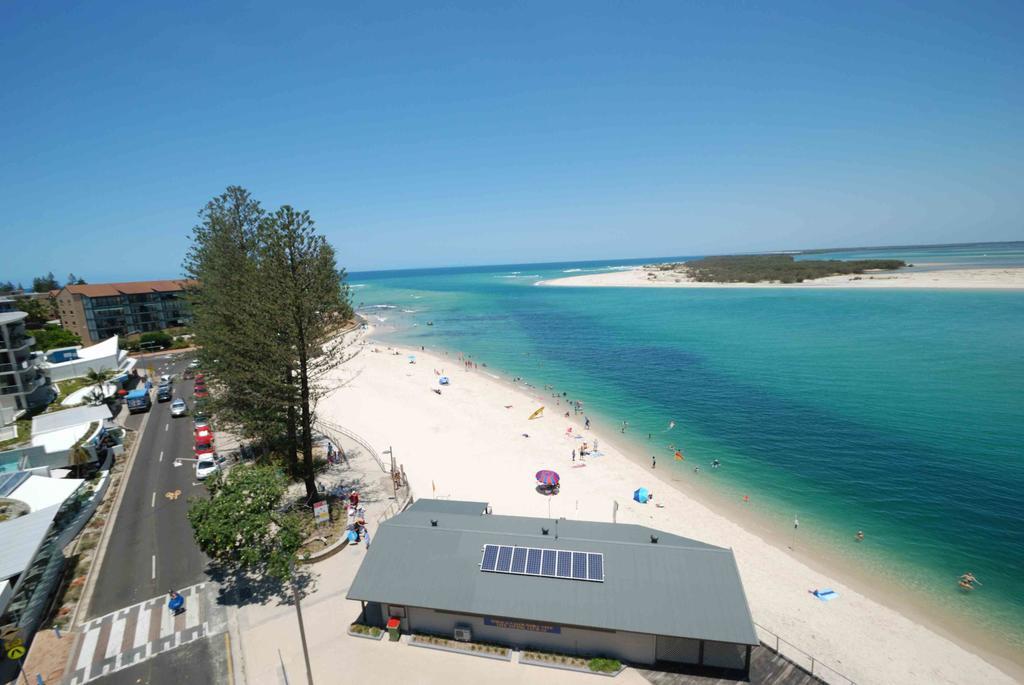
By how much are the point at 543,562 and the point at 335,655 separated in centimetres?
895

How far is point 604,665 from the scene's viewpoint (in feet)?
56.2

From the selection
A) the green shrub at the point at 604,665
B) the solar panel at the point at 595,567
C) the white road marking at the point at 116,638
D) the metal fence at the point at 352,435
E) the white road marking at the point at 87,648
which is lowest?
the green shrub at the point at 604,665

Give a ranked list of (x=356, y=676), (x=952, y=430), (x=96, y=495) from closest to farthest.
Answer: (x=356, y=676), (x=96, y=495), (x=952, y=430)

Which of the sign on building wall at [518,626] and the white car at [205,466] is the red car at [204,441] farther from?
the sign on building wall at [518,626]

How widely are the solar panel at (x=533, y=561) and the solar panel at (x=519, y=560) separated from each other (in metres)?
0.17

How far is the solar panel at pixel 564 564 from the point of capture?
1839 cm

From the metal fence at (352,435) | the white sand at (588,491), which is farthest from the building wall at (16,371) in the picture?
the metal fence at (352,435)

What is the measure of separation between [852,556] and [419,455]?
3066cm

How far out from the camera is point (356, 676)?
A: 17016mm

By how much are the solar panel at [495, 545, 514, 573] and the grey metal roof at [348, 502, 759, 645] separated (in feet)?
0.74

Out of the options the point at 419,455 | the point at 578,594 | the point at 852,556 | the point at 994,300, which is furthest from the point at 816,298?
the point at 578,594

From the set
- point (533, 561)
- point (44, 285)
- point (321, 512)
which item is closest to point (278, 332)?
point (321, 512)

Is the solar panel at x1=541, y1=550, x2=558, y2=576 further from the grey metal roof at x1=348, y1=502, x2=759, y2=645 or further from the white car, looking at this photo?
the white car

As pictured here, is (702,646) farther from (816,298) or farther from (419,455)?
(816,298)
